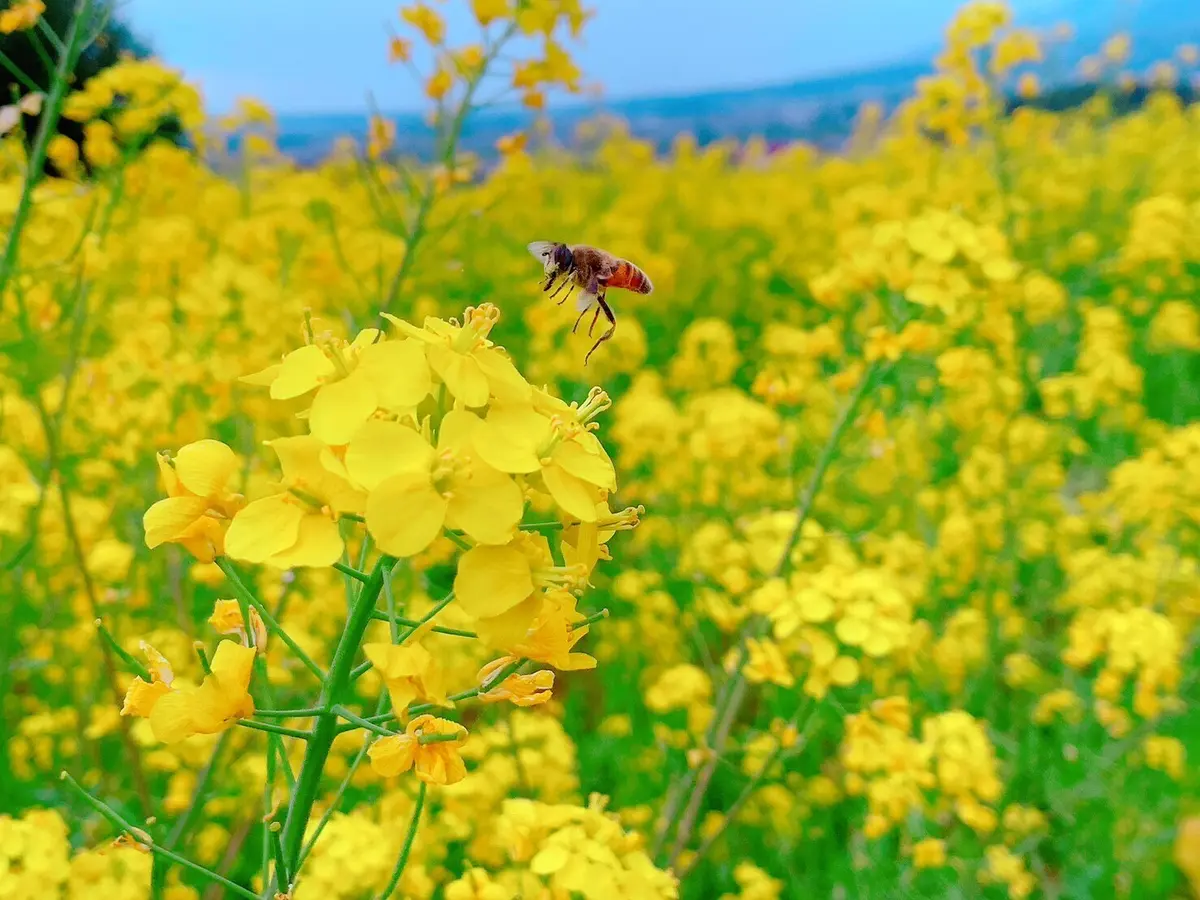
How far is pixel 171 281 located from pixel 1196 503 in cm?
505

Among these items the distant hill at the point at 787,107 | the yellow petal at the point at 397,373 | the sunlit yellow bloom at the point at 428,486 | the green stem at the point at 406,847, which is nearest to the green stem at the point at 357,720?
the green stem at the point at 406,847

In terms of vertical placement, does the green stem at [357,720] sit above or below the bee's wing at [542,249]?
below

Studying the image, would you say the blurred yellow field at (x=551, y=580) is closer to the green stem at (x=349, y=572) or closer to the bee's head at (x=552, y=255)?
the green stem at (x=349, y=572)

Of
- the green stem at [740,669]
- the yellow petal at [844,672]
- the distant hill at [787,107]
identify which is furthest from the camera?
the distant hill at [787,107]

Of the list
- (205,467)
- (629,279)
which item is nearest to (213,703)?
(205,467)

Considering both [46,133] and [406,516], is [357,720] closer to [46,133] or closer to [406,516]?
[406,516]

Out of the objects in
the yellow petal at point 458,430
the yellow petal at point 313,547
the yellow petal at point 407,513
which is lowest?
the yellow petal at point 313,547

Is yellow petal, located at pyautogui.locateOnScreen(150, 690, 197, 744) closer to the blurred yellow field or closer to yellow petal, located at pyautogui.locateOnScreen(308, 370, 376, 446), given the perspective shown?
the blurred yellow field

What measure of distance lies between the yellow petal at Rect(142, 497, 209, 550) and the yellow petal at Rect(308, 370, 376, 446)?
7.8 inches

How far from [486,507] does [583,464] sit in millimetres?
129

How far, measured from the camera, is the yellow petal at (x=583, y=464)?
3.07 feet

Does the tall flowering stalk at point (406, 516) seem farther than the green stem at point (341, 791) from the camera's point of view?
No

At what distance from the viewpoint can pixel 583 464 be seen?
3.14 feet

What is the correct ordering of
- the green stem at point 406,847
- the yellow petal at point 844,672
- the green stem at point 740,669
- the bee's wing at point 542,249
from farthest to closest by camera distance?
1. the green stem at point 740,669
2. the yellow petal at point 844,672
3. the bee's wing at point 542,249
4. the green stem at point 406,847
